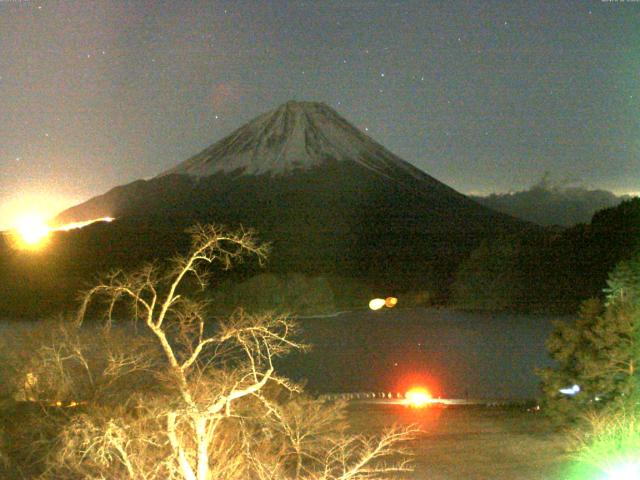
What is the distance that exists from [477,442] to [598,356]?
2017mm

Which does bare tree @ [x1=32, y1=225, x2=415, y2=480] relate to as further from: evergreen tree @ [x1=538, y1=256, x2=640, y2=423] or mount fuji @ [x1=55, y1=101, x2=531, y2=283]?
mount fuji @ [x1=55, y1=101, x2=531, y2=283]

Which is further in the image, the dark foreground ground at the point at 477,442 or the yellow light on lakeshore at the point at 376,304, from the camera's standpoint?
the yellow light on lakeshore at the point at 376,304

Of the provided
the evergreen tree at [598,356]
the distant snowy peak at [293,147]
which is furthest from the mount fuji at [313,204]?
the evergreen tree at [598,356]

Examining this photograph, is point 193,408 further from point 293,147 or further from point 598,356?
point 293,147

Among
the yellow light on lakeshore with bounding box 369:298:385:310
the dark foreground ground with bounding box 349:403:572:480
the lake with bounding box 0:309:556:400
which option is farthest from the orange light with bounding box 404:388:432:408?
the yellow light on lakeshore with bounding box 369:298:385:310

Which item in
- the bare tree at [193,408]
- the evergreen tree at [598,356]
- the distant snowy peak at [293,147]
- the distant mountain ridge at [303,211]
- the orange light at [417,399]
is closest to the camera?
the bare tree at [193,408]

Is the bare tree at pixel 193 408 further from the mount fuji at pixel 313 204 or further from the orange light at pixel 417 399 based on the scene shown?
the mount fuji at pixel 313 204

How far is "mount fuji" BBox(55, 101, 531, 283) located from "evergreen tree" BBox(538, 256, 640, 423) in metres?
35.7

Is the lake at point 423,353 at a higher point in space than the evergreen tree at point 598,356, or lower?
lower

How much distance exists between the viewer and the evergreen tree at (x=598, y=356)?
974 centimetres

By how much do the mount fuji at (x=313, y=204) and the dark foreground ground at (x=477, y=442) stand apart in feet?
110

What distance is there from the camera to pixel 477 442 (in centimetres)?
1025

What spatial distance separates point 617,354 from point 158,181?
72836 millimetres

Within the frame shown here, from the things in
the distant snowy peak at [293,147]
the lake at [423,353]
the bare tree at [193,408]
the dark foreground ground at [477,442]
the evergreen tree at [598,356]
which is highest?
the distant snowy peak at [293,147]
